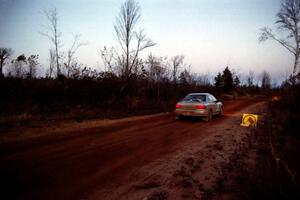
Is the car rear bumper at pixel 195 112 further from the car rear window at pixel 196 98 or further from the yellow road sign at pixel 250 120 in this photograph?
the yellow road sign at pixel 250 120

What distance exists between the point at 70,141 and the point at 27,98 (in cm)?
914

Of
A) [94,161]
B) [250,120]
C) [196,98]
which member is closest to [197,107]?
[196,98]

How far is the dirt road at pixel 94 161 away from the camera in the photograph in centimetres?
379

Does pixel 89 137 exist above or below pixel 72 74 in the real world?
below

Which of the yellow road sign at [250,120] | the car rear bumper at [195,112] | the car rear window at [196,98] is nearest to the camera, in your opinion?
the yellow road sign at [250,120]

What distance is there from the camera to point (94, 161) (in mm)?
5277

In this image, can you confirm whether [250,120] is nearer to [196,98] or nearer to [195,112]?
[195,112]

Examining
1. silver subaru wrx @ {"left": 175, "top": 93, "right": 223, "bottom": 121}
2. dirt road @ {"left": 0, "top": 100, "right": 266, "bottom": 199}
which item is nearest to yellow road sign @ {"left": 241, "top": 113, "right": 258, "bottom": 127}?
silver subaru wrx @ {"left": 175, "top": 93, "right": 223, "bottom": 121}

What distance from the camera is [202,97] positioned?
12492 mm

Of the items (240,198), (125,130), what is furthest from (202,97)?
(240,198)

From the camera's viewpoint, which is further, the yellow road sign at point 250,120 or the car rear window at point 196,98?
the car rear window at point 196,98

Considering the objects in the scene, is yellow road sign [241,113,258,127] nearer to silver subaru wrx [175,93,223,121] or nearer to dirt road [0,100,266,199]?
silver subaru wrx [175,93,223,121]

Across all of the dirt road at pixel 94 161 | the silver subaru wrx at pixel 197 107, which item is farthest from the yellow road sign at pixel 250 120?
the dirt road at pixel 94 161

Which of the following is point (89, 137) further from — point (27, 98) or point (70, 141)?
point (27, 98)
